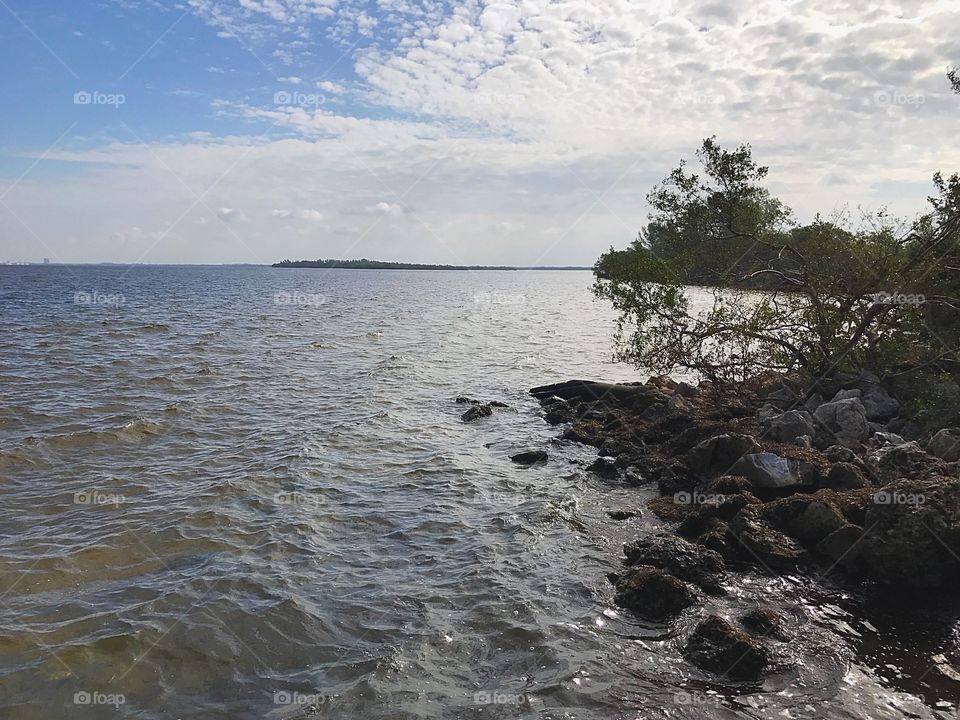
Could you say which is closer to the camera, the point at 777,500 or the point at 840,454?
the point at 777,500

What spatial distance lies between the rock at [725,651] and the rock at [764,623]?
20.0 inches

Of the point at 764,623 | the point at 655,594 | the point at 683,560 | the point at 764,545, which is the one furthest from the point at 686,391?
the point at 764,623

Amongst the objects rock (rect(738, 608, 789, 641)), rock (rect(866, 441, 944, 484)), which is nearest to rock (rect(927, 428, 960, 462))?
rock (rect(866, 441, 944, 484))

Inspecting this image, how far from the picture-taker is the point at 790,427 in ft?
51.7

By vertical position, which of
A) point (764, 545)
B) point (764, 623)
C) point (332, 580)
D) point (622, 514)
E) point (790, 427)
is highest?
point (790, 427)

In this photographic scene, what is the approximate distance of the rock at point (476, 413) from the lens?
21141 mm

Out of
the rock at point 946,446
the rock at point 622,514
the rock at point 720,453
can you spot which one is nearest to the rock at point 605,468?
the rock at point 720,453

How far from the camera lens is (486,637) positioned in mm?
8523

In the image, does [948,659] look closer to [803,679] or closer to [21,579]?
[803,679]

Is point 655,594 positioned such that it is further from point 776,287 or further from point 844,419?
point 776,287

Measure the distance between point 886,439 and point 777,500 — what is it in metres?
4.63

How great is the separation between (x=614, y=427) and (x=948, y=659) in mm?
12206

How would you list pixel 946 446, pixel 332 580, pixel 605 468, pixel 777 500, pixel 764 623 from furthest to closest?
pixel 605 468, pixel 946 446, pixel 777 500, pixel 332 580, pixel 764 623

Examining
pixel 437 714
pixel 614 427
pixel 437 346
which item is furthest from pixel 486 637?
pixel 437 346
